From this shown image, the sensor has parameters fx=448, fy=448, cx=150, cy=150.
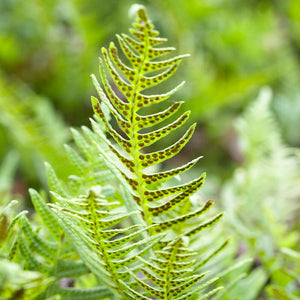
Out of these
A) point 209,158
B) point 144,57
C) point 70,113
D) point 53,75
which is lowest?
point 144,57

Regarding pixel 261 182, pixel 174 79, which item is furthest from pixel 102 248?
pixel 174 79

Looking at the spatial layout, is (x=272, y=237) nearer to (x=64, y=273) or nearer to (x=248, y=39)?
(x=64, y=273)

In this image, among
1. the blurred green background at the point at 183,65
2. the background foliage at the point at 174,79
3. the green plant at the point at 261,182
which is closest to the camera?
the green plant at the point at 261,182

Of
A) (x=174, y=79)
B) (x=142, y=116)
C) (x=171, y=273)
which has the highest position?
(x=174, y=79)

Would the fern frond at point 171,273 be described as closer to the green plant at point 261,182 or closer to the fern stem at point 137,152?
the fern stem at point 137,152

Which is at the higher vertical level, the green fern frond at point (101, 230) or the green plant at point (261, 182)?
the green plant at point (261, 182)

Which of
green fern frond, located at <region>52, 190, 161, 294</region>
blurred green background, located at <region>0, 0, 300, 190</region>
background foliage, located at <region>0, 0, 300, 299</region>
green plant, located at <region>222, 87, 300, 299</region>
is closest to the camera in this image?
green fern frond, located at <region>52, 190, 161, 294</region>

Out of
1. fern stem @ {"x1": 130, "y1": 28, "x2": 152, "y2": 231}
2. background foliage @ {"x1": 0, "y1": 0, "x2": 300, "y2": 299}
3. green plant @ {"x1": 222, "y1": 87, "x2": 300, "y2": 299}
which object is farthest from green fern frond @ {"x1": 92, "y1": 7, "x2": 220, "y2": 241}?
background foliage @ {"x1": 0, "y1": 0, "x2": 300, "y2": 299}

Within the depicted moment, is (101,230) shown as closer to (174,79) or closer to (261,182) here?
(261,182)

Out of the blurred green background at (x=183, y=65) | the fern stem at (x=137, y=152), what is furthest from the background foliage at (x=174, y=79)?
the fern stem at (x=137, y=152)

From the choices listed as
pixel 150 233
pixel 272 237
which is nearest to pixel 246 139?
pixel 272 237

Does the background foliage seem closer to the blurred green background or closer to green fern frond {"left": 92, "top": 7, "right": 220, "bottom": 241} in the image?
the blurred green background
